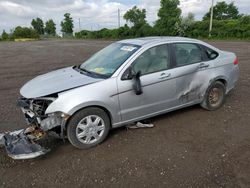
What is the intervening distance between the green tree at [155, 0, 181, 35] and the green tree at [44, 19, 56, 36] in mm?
57764

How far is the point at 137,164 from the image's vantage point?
3246mm

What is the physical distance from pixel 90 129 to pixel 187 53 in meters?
2.39

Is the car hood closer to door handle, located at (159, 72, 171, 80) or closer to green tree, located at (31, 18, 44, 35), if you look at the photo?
door handle, located at (159, 72, 171, 80)

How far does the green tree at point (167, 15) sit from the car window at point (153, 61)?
1552 inches

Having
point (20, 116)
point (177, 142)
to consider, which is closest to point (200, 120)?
point (177, 142)

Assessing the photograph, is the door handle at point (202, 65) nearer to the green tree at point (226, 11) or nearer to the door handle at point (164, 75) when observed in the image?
the door handle at point (164, 75)

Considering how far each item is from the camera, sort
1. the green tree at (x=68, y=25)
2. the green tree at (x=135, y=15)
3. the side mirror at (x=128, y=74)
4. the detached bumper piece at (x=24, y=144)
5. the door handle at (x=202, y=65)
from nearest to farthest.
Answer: the detached bumper piece at (x=24, y=144)
the side mirror at (x=128, y=74)
the door handle at (x=202, y=65)
the green tree at (x=135, y=15)
the green tree at (x=68, y=25)

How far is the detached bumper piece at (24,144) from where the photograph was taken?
123 inches

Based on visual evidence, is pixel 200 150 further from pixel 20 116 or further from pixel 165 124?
pixel 20 116

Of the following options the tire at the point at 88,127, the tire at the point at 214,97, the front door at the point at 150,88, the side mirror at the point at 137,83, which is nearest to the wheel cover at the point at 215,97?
the tire at the point at 214,97

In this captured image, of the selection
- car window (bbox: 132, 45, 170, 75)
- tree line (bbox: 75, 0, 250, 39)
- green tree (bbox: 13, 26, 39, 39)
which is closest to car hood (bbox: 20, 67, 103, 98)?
car window (bbox: 132, 45, 170, 75)

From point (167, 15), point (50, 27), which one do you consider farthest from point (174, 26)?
point (50, 27)

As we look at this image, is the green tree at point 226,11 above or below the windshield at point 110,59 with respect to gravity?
above

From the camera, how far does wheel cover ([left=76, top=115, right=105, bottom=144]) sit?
3.54 metres
